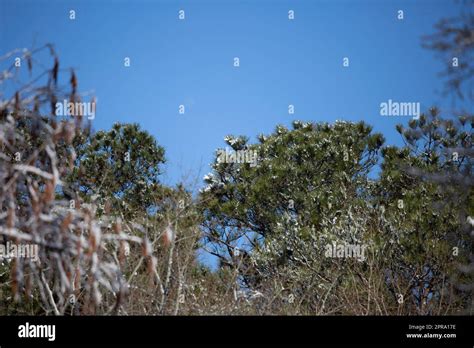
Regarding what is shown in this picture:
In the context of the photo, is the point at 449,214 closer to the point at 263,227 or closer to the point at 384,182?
the point at 384,182

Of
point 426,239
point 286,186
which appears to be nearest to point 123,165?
point 286,186

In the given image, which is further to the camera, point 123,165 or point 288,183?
point 123,165

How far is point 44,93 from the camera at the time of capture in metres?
3.71

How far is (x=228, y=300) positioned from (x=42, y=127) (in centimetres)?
822

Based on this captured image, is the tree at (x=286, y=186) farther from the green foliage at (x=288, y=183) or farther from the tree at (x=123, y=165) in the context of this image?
the tree at (x=123, y=165)

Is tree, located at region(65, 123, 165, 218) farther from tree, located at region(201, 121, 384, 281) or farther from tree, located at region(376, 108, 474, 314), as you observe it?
tree, located at region(376, 108, 474, 314)

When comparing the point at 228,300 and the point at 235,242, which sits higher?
the point at 235,242

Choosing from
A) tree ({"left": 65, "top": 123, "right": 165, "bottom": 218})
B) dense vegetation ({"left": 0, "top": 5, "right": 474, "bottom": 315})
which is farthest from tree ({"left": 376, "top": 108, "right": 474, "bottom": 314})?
tree ({"left": 65, "top": 123, "right": 165, "bottom": 218})

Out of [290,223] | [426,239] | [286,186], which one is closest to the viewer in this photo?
[426,239]

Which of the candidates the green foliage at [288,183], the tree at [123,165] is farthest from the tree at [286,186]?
the tree at [123,165]

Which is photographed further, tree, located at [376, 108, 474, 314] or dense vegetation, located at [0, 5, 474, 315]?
tree, located at [376, 108, 474, 314]

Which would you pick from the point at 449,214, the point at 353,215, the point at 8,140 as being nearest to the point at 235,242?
the point at 353,215

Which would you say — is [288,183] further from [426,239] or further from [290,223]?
[426,239]

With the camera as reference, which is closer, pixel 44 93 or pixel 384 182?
pixel 44 93
